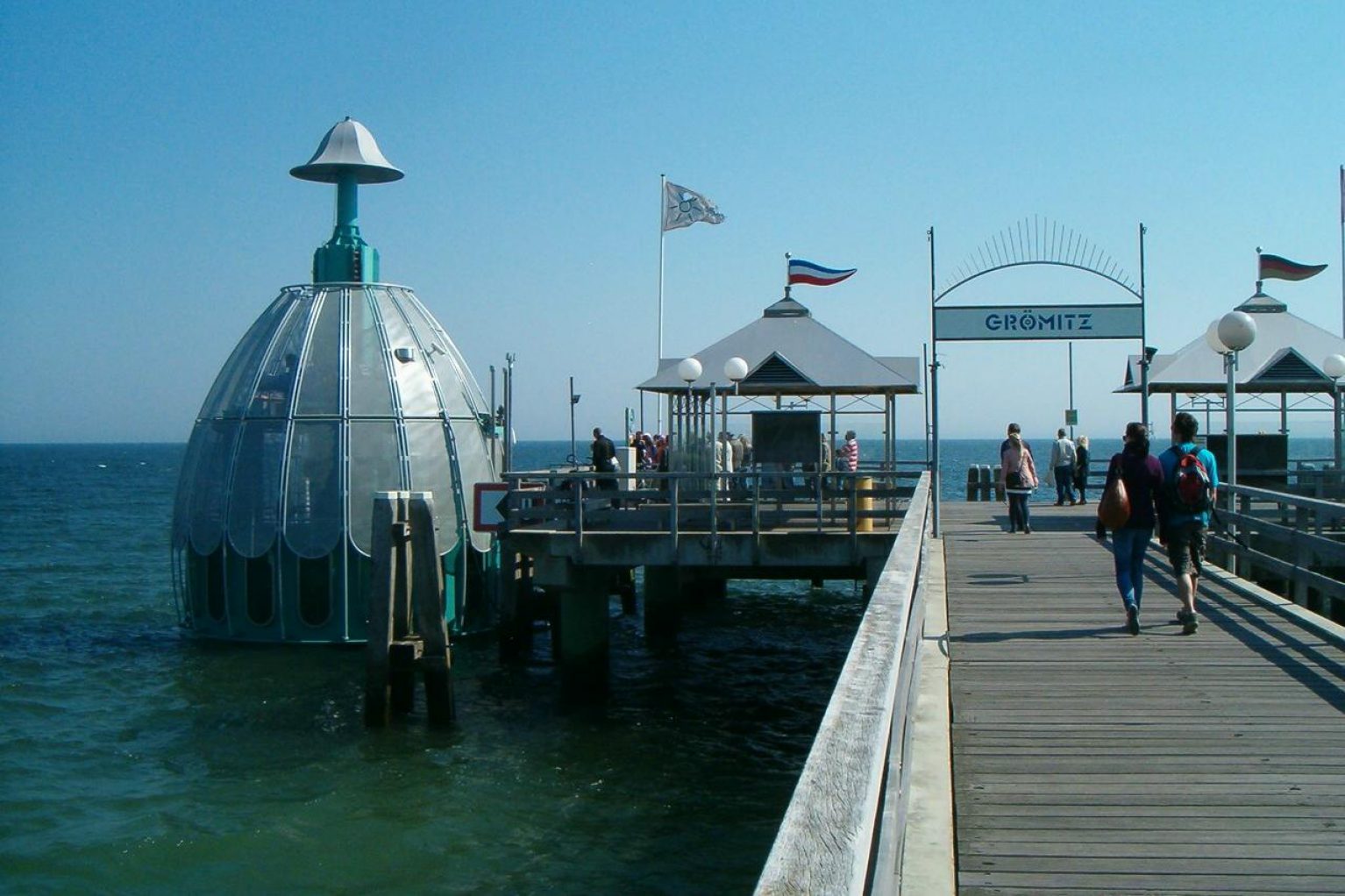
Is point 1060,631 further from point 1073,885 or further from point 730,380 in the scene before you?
point 730,380

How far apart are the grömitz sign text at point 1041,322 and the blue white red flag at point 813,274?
9911 millimetres

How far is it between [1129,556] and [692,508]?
8718 millimetres

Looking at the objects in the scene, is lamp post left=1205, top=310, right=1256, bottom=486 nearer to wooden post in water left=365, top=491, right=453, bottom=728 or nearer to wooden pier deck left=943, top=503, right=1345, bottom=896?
wooden pier deck left=943, top=503, right=1345, bottom=896

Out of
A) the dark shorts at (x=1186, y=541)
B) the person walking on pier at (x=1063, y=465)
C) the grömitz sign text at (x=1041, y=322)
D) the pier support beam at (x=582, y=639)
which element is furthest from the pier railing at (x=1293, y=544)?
the pier support beam at (x=582, y=639)

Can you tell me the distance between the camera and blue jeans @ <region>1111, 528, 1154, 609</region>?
9.81 m

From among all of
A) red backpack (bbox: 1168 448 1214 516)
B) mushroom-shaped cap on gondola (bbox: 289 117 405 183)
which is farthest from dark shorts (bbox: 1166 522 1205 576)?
mushroom-shaped cap on gondola (bbox: 289 117 405 183)

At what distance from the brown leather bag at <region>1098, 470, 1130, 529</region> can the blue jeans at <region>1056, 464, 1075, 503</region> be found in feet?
52.9

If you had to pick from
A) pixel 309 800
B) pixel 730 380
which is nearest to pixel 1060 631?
pixel 309 800

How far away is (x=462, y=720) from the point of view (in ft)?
56.2

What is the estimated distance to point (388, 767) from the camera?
15016mm

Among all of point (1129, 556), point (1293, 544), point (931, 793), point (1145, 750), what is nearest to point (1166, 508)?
point (1129, 556)

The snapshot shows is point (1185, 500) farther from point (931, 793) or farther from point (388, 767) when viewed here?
point (388, 767)

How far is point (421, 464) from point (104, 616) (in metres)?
9.96

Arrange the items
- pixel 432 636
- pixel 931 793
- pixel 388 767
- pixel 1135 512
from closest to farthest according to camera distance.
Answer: pixel 931 793
pixel 1135 512
pixel 388 767
pixel 432 636
